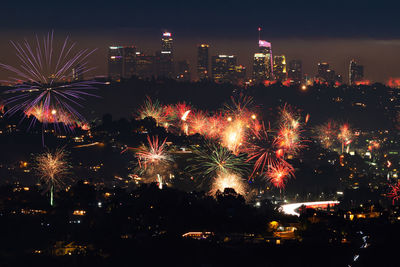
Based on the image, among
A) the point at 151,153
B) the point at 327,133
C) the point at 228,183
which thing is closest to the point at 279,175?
the point at 228,183

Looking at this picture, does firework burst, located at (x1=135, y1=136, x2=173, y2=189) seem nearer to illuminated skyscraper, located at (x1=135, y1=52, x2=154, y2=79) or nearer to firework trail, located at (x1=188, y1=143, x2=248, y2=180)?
firework trail, located at (x1=188, y1=143, x2=248, y2=180)

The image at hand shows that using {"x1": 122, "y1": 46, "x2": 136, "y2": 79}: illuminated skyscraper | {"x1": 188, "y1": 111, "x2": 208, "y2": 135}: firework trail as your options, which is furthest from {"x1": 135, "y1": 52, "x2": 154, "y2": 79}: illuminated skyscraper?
{"x1": 188, "y1": 111, "x2": 208, "y2": 135}: firework trail

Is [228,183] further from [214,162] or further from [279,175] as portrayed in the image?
[214,162]

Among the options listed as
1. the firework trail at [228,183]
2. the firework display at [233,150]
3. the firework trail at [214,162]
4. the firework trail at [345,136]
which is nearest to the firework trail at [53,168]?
the firework display at [233,150]

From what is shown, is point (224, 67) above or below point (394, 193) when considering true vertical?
above

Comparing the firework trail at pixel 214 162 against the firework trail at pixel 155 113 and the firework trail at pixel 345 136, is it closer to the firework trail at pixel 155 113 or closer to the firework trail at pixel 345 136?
the firework trail at pixel 155 113
